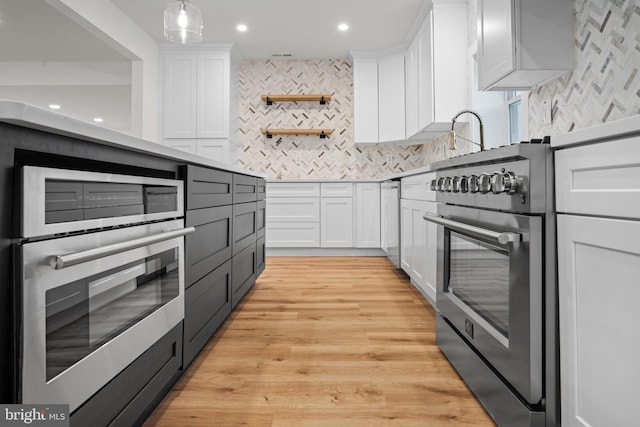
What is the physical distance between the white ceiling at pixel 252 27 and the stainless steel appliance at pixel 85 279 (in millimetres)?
3410

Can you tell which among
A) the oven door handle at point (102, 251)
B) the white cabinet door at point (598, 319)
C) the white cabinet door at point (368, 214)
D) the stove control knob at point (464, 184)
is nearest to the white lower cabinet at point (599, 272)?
the white cabinet door at point (598, 319)

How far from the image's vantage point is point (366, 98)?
192 inches

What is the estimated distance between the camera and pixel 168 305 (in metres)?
1.27

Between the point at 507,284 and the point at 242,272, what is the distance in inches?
68.1

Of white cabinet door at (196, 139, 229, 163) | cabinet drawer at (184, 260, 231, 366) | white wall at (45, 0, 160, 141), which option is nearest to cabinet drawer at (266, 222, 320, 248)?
white cabinet door at (196, 139, 229, 163)

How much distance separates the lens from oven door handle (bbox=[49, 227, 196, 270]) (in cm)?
72

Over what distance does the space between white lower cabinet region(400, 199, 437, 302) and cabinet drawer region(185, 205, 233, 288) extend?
1220mm

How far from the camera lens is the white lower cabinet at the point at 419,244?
2.28 meters

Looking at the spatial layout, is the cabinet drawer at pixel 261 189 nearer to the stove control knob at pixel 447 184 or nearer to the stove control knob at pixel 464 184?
the stove control knob at pixel 447 184

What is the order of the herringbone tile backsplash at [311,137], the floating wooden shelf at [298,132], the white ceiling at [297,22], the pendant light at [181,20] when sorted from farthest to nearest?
1. the herringbone tile backsplash at [311,137]
2. the floating wooden shelf at [298,132]
3. the white ceiling at [297,22]
4. the pendant light at [181,20]

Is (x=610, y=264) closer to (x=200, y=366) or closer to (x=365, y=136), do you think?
(x=200, y=366)

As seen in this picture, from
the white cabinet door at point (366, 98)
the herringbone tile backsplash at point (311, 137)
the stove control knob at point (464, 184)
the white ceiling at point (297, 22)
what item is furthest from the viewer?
the herringbone tile backsplash at point (311, 137)

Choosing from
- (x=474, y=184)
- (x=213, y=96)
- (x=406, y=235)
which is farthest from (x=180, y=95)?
(x=474, y=184)

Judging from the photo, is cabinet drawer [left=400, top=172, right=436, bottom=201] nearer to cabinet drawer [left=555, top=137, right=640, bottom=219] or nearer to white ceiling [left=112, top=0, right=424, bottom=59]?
cabinet drawer [left=555, top=137, right=640, bottom=219]
